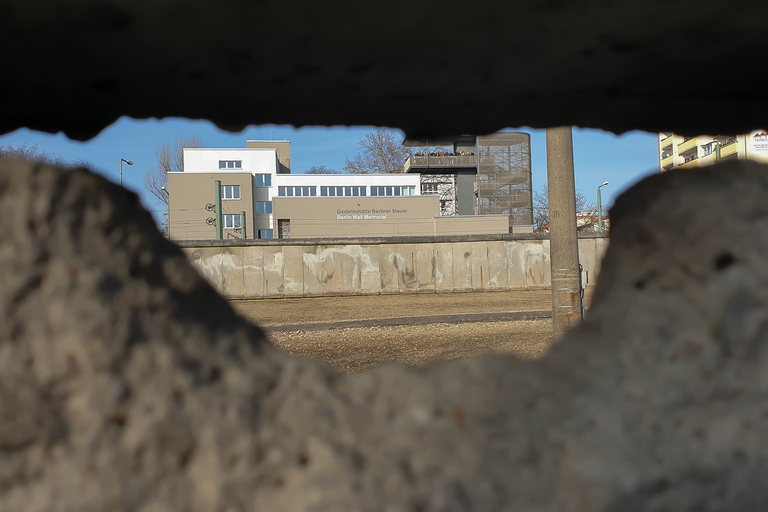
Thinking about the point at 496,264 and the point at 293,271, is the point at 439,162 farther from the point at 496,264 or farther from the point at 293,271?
the point at 293,271

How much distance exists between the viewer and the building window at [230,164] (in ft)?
134

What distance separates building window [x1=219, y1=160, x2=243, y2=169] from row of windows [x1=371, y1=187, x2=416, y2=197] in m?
10.3

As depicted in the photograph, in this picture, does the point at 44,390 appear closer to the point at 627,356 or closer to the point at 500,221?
the point at 627,356

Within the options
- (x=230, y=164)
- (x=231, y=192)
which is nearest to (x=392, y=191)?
(x=231, y=192)

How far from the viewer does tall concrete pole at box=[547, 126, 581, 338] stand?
6324 millimetres

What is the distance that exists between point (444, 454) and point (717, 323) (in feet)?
1.60

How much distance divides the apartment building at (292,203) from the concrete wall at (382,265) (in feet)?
31.0

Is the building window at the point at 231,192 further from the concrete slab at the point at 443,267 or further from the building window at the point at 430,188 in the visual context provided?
the concrete slab at the point at 443,267

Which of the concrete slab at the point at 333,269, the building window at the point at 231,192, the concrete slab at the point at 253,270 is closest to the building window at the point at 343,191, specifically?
the building window at the point at 231,192

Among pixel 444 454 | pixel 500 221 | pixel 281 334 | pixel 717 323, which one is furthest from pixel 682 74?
Answer: pixel 500 221

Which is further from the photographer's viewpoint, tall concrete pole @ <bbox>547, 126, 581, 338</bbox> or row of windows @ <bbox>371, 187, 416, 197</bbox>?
row of windows @ <bbox>371, 187, 416, 197</bbox>

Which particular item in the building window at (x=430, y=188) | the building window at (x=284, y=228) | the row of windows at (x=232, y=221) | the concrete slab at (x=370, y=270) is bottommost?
the concrete slab at (x=370, y=270)

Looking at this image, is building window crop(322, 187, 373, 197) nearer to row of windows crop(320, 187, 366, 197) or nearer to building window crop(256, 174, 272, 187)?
row of windows crop(320, 187, 366, 197)

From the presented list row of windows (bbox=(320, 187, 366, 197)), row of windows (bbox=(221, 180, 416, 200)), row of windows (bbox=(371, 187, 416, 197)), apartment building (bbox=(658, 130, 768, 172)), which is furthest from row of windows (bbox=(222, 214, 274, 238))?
apartment building (bbox=(658, 130, 768, 172))
